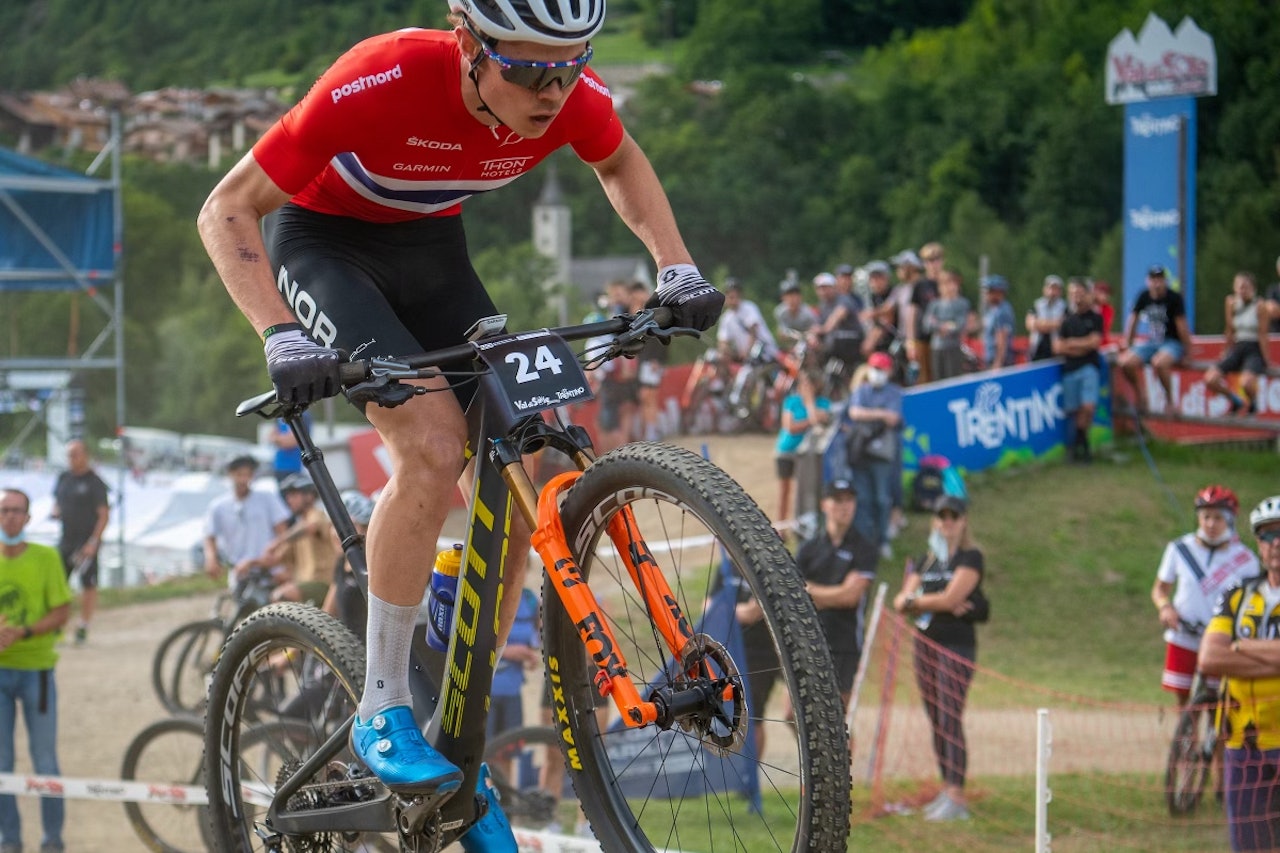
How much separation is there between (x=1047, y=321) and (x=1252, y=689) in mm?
11667

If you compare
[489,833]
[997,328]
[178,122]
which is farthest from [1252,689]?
[178,122]

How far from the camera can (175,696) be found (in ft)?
37.7

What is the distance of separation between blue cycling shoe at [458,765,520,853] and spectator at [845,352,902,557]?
33.6 ft

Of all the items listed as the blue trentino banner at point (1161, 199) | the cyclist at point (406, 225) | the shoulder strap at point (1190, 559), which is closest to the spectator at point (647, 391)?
the blue trentino banner at point (1161, 199)

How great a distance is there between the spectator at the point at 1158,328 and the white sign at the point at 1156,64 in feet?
22.4

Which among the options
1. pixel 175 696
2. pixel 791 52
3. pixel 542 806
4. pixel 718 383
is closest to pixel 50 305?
pixel 791 52

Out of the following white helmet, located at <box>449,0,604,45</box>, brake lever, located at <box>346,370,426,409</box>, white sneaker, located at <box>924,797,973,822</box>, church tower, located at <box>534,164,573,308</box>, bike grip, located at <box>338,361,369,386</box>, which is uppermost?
church tower, located at <box>534,164,573,308</box>

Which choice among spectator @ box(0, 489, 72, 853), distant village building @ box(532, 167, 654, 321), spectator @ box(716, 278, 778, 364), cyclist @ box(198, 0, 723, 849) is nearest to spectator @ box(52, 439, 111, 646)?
spectator @ box(0, 489, 72, 853)

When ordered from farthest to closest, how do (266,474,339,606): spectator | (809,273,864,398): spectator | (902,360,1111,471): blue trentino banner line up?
1. (809,273,864,398): spectator
2. (902,360,1111,471): blue trentino banner
3. (266,474,339,606): spectator

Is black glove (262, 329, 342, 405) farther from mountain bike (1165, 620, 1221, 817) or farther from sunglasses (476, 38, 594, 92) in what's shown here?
mountain bike (1165, 620, 1221, 817)

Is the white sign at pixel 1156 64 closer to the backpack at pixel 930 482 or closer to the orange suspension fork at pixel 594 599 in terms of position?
the backpack at pixel 930 482

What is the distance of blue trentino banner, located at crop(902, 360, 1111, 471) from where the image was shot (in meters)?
15.8

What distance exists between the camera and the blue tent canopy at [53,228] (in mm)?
17312

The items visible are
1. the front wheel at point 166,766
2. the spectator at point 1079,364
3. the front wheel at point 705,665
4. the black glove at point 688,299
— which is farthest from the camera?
the spectator at point 1079,364
